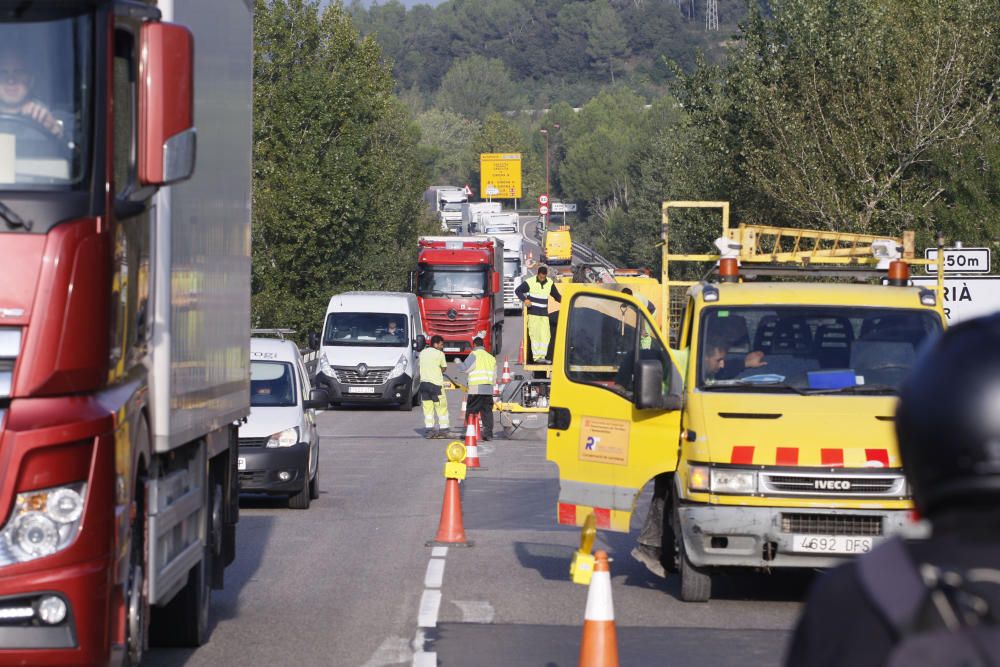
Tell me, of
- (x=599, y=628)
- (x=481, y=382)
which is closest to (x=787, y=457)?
(x=599, y=628)

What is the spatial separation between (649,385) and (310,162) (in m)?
40.5

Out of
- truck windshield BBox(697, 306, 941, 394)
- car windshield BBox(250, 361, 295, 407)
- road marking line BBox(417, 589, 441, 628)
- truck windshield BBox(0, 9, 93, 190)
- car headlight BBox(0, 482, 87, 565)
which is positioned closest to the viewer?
car headlight BBox(0, 482, 87, 565)

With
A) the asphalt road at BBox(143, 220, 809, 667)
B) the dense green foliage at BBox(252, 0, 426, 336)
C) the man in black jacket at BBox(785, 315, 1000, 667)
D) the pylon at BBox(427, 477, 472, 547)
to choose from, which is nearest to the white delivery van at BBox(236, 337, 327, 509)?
the asphalt road at BBox(143, 220, 809, 667)

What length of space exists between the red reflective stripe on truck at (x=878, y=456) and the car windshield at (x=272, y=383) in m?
8.25

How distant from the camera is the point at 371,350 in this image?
3359 cm

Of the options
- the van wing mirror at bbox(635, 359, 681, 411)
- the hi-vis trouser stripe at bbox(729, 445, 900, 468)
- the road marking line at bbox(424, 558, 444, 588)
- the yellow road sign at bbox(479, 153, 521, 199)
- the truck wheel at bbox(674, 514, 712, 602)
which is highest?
the yellow road sign at bbox(479, 153, 521, 199)

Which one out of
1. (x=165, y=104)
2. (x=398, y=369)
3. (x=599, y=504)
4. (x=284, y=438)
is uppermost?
(x=165, y=104)

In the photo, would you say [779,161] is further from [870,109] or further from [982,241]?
[982,241]

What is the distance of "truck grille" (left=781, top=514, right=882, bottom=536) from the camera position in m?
10.5

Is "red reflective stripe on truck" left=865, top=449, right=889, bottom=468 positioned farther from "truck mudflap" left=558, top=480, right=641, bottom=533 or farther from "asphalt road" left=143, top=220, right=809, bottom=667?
"truck mudflap" left=558, top=480, right=641, bottom=533

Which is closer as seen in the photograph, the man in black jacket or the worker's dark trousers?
the man in black jacket

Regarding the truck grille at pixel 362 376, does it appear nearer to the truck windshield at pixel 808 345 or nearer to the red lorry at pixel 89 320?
the truck windshield at pixel 808 345

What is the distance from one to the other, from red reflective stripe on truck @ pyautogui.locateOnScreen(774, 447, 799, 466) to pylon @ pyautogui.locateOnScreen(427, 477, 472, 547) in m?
4.00

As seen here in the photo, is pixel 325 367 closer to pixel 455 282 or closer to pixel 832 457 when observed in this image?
pixel 455 282
